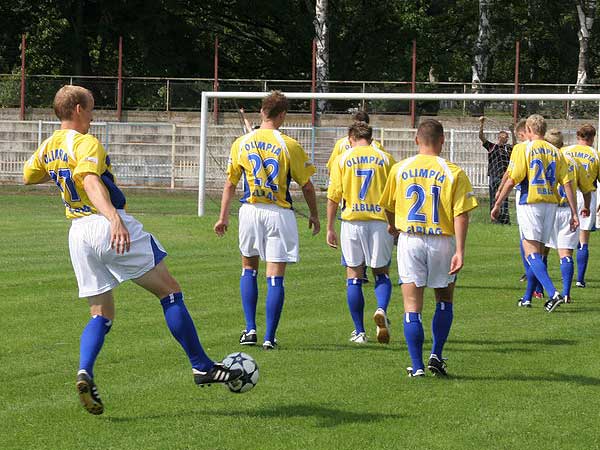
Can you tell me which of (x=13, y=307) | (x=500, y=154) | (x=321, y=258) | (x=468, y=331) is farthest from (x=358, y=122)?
(x=500, y=154)

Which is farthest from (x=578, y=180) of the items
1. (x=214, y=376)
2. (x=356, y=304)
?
(x=214, y=376)

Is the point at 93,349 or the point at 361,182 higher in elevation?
the point at 361,182

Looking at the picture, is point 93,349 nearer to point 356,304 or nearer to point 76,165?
point 76,165

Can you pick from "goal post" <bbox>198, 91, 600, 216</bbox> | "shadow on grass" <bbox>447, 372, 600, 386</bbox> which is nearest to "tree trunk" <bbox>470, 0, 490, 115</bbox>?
"goal post" <bbox>198, 91, 600, 216</bbox>

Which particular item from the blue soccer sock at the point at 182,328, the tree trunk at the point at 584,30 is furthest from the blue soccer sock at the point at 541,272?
the tree trunk at the point at 584,30

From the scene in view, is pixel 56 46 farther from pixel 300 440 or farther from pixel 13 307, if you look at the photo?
pixel 300 440

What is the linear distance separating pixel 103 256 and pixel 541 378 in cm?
345

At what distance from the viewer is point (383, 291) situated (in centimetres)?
1011

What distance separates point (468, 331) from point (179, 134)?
79.1 feet

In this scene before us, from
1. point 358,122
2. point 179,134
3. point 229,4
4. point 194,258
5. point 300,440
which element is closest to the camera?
point 300,440

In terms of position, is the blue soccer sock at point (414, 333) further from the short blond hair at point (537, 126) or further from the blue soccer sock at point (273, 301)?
the short blond hair at point (537, 126)

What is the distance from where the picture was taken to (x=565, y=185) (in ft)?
39.8

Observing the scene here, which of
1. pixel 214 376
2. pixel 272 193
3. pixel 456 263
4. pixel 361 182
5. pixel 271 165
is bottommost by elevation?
pixel 214 376

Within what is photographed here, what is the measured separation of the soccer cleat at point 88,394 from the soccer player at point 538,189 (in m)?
6.10
